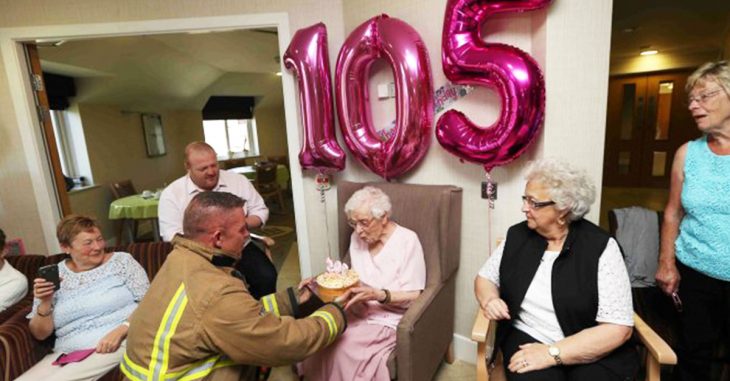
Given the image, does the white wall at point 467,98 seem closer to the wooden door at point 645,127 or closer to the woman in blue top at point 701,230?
the woman in blue top at point 701,230

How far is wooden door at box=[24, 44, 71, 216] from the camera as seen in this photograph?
2361 millimetres

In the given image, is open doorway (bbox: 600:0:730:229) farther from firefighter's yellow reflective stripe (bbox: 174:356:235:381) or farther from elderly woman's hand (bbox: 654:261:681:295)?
firefighter's yellow reflective stripe (bbox: 174:356:235:381)

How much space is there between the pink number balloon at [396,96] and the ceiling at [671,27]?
2396mm

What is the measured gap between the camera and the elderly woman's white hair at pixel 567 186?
1.22 metres

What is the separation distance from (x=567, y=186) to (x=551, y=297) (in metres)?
0.39

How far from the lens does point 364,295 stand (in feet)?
4.81

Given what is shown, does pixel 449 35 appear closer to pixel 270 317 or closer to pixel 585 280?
pixel 585 280

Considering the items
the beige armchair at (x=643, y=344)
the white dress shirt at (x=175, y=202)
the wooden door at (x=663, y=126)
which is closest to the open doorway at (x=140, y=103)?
the white dress shirt at (x=175, y=202)

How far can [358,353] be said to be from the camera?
4.68 ft

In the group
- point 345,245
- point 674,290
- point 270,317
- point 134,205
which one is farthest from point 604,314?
point 134,205

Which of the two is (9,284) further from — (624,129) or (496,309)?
(624,129)

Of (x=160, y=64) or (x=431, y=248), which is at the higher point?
(x=160, y=64)

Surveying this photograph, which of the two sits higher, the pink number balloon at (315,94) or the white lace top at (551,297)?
the pink number balloon at (315,94)

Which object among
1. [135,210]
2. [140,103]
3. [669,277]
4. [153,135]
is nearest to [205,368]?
[669,277]
